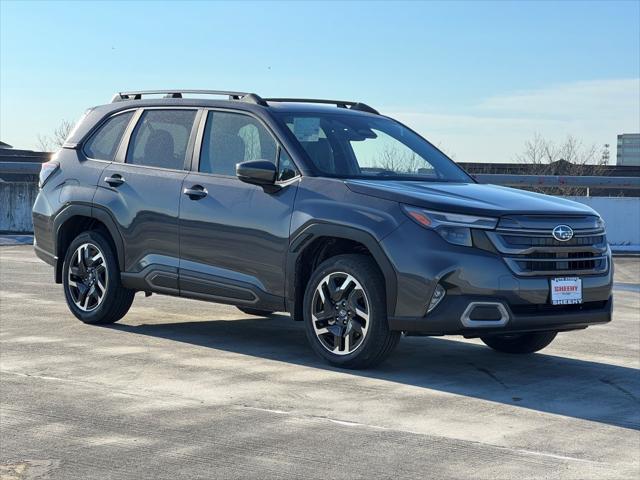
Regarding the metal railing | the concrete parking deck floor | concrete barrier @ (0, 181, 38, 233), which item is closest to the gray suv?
the concrete parking deck floor

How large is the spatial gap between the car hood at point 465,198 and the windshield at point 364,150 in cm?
36

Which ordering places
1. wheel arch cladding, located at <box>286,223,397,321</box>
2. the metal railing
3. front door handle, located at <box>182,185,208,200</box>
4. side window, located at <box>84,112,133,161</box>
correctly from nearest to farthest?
wheel arch cladding, located at <box>286,223,397,321</box> < front door handle, located at <box>182,185,208,200</box> < side window, located at <box>84,112,133,161</box> < the metal railing

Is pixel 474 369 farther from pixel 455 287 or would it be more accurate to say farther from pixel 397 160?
pixel 397 160

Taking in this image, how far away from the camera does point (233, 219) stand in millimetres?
9180

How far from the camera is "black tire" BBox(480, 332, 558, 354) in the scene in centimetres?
938

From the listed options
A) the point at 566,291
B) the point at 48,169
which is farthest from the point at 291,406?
the point at 48,169

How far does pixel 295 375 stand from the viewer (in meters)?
8.26

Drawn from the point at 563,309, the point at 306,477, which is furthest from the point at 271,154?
the point at 306,477

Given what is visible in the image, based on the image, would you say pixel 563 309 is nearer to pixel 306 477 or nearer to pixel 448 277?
pixel 448 277

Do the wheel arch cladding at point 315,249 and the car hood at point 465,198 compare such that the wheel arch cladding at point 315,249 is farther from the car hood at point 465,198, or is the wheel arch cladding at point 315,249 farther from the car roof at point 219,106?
the car roof at point 219,106

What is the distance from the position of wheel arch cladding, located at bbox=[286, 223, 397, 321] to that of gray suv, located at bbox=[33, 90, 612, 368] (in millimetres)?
10

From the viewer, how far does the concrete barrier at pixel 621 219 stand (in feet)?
66.4

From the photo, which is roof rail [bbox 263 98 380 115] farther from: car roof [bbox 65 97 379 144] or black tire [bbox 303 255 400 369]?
black tire [bbox 303 255 400 369]

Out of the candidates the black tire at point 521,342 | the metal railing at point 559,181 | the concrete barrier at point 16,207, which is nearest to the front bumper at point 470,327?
the black tire at point 521,342
